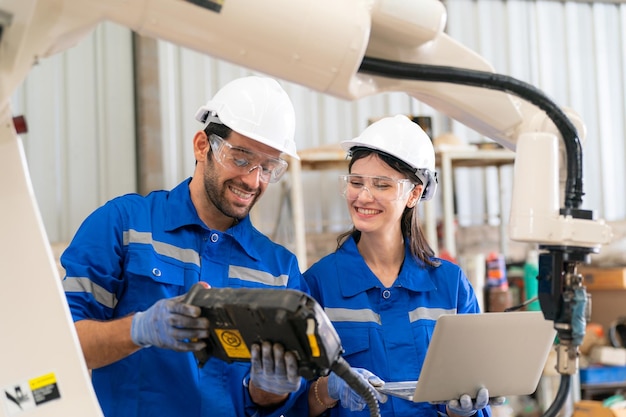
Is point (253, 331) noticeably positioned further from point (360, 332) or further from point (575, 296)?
point (360, 332)

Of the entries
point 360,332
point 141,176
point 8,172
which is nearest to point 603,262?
point 141,176

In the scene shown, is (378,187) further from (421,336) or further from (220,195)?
(220,195)

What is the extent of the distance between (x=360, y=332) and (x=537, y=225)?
1.07 m

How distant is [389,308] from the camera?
83.0 inches

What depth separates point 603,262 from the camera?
5371 mm

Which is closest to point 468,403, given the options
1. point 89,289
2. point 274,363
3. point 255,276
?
point 255,276

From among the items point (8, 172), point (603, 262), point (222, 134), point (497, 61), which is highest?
point (497, 61)

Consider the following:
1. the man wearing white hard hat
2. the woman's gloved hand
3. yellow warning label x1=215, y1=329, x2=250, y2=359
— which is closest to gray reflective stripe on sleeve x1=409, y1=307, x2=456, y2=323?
the woman's gloved hand

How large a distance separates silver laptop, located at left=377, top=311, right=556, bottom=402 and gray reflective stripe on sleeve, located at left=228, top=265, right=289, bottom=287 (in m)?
0.37

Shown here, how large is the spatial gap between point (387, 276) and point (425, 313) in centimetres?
17

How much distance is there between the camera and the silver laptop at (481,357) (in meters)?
1.72

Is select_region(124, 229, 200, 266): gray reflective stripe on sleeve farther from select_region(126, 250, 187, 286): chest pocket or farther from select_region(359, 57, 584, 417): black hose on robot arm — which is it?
select_region(359, 57, 584, 417): black hose on robot arm

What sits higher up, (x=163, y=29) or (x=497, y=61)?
(x=497, y=61)

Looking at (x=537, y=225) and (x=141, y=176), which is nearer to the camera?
(x=537, y=225)
